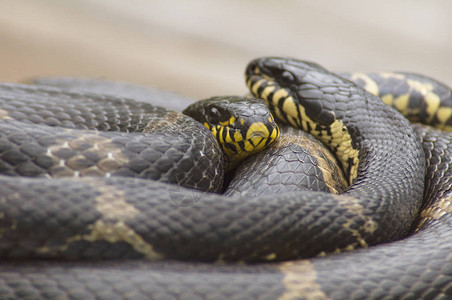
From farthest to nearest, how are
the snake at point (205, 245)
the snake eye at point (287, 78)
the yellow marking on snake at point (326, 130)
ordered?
the snake eye at point (287, 78)
the yellow marking on snake at point (326, 130)
the snake at point (205, 245)

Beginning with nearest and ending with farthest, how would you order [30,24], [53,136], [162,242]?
[162,242] → [53,136] → [30,24]

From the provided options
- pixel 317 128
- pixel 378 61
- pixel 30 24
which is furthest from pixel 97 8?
pixel 317 128

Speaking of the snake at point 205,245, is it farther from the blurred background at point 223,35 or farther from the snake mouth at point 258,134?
the blurred background at point 223,35

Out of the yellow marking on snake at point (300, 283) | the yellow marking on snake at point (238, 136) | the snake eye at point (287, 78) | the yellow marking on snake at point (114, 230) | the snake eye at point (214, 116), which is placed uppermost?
the snake eye at point (287, 78)

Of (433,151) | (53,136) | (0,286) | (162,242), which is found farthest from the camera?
(433,151)

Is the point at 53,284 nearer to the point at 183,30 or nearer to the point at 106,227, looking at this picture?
the point at 106,227

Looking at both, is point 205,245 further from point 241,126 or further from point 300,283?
point 241,126

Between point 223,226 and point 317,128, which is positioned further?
point 317,128

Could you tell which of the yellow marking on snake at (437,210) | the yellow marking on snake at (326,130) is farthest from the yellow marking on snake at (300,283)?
the yellow marking on snake at (326,130)
